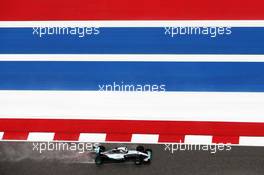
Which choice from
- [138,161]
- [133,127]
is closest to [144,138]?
[133,127]

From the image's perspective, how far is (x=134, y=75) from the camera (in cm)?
152

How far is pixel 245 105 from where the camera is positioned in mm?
1496

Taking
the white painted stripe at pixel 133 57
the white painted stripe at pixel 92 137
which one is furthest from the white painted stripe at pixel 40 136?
the white painted stripe at pixel 133 57

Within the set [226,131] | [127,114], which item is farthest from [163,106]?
[226,131]

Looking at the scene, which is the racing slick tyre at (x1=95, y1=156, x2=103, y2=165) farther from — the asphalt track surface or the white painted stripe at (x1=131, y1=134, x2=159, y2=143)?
the white painted stripe at (x1=131, y1=134, x2=159, y2=143)

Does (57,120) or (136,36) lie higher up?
(136,36)

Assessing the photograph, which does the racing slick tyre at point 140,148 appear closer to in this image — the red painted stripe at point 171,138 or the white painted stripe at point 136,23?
the red painted stripe at point 171,138

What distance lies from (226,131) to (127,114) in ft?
1.39

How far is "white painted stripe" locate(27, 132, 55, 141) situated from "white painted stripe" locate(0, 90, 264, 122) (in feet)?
0.28

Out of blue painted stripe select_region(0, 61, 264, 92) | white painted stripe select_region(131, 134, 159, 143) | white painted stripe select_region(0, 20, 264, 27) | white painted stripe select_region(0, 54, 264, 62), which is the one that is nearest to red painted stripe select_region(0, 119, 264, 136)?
white painted stripe select_region(131, 134, 159, 143)

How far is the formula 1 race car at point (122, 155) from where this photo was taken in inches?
68.7

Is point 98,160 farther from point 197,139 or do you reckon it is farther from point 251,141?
point 251,141

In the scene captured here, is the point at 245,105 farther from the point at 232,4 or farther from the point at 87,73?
the point at 87,73

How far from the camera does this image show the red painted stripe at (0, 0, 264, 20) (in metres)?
1.46
